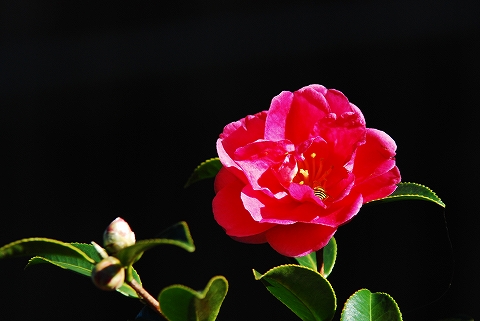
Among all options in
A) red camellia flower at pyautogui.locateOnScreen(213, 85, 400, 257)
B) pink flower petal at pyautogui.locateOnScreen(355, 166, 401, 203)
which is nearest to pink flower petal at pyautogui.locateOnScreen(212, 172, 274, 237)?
red camellia flower at pyautogui.locateOnScreen(213, 85, 400, 257)

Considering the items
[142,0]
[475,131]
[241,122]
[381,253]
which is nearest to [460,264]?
[381,253]

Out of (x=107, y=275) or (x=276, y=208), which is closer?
(x=107, y=275)

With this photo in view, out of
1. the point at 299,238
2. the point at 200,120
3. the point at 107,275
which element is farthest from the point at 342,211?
the point at 200,120

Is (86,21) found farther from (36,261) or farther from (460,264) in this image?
(36,261)

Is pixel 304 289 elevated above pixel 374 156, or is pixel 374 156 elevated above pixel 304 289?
pixel 374 156

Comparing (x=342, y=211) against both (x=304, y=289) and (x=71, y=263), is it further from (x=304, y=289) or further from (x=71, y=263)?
(x=71, y=263)

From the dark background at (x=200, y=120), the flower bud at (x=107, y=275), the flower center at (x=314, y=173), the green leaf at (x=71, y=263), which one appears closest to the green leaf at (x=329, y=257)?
the flower center at (x=314, y=173)
